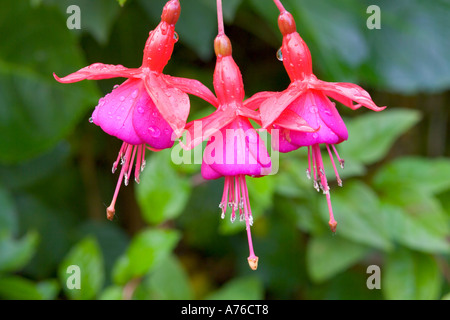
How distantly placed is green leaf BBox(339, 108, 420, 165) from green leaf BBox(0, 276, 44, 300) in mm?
809

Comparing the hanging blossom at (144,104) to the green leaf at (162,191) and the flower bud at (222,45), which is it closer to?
the flower bud at (222,45)

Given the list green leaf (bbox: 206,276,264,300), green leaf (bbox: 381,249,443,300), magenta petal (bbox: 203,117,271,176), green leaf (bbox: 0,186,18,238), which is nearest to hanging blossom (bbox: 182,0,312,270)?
magenta petal (bbox: 203,117,271,176)

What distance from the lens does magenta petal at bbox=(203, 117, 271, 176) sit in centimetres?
69

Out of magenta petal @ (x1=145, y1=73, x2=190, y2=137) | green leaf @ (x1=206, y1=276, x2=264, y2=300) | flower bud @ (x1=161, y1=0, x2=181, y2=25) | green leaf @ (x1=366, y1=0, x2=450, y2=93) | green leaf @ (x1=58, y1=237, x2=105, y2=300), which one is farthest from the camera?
green leaf @ (x1=366, y1=0, x2=450, y2=93)

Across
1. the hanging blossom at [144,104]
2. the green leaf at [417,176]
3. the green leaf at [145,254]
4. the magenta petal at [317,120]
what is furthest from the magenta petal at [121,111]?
the green leaf at [417,176]

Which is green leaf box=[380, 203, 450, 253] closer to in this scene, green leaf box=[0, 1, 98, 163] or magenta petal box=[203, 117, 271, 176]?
magenta petal box=[203, 117, 271, 176]

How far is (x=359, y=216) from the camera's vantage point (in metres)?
1.29

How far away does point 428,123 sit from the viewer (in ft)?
6.33

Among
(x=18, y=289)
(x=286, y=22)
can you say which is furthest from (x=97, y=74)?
(x=18, y=289)

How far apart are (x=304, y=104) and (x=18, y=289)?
81 centimetres

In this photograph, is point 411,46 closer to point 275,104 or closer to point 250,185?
point 250,185

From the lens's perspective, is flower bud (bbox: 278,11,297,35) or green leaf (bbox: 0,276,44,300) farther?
green leaf (bbox: 0,276,44,300)

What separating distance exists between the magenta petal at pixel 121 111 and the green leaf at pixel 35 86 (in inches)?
22.4

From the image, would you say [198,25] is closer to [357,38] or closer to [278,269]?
[357,38]
